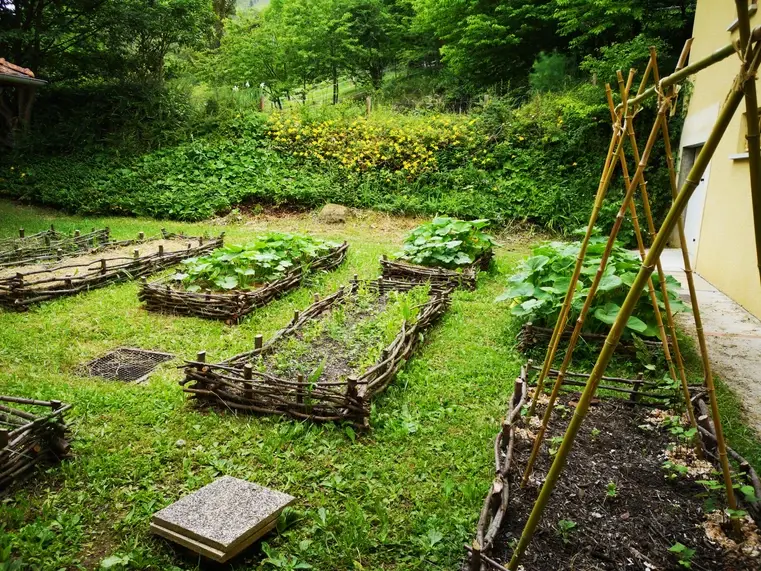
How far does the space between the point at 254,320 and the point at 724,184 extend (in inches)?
276

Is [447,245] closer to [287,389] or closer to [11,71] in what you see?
[287,389]

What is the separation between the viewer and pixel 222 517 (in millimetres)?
2738

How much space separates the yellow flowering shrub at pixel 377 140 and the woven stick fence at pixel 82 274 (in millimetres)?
5940

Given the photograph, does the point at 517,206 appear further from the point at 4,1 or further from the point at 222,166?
the point at 4,1

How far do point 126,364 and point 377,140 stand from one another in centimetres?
1070

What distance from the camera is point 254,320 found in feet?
20.1

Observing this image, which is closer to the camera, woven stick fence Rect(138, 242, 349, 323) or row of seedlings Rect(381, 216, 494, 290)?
woven stick fence Rect(138, 242, 349, 323)

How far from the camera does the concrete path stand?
14.5ft

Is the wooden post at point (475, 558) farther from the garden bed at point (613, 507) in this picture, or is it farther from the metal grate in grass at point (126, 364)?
the metal grate in grass at point (126, 364)

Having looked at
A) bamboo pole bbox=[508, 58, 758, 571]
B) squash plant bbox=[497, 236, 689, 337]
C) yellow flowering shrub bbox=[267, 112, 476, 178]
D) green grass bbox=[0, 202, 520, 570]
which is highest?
yellow flowering shrub bbox=[267, 112, 476, 178]

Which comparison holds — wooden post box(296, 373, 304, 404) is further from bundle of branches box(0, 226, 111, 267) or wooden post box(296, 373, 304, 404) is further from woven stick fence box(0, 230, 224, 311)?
bundle of branches box(0, 226, 111, 267)

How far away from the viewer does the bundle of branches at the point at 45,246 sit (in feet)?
26.0

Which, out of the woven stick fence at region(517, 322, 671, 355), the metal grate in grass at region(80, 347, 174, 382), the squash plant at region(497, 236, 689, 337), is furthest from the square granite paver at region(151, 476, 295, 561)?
the squash plant at region(497, 236, 689, 337)

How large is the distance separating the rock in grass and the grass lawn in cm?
673
